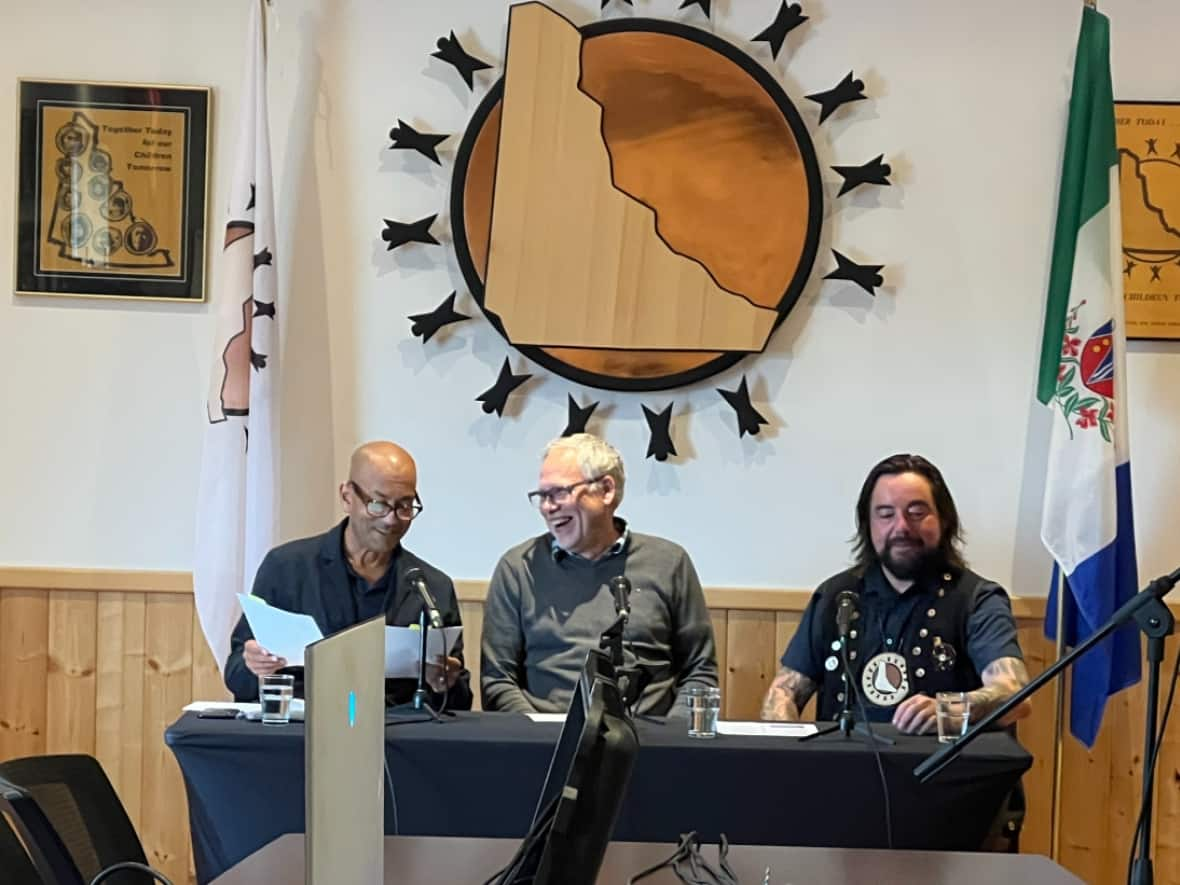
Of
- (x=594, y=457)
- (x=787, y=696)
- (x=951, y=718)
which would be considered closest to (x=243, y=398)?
(x=594, y=457)

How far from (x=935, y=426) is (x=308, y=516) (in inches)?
68.4

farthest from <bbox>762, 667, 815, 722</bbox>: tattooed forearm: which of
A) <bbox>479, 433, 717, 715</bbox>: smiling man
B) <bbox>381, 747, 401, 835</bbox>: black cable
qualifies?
<bbox>381, 747, 401, 835</bbox>: black cable

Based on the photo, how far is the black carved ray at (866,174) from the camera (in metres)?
3.56

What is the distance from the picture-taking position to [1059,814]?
141 inches

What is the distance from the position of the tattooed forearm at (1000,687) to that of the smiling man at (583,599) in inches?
25.1

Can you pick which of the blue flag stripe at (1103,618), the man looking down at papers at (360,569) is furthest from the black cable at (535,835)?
the blue flag stripe at (1103,618)

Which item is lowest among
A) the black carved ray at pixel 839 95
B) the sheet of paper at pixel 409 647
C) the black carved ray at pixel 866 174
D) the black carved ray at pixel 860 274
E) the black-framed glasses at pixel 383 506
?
the sheet of paper at pixel 409 647

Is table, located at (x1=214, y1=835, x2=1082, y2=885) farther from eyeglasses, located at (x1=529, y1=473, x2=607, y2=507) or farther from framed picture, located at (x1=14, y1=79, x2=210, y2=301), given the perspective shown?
framed picture, located at (x1=14, y1=79, x2=210, y2=301)

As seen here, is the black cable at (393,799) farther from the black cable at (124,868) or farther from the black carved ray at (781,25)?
the black carved ray at (781,25)

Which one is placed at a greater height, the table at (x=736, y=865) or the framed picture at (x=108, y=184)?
the framed picture at (x=108, y=184)

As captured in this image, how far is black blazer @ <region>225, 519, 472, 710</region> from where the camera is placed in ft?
9.91

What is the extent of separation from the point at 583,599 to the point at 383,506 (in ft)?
1.73

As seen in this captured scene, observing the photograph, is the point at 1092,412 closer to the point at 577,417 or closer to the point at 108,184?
the point at 577,417

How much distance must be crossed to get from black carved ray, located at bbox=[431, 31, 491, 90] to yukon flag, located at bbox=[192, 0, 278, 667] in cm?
48
